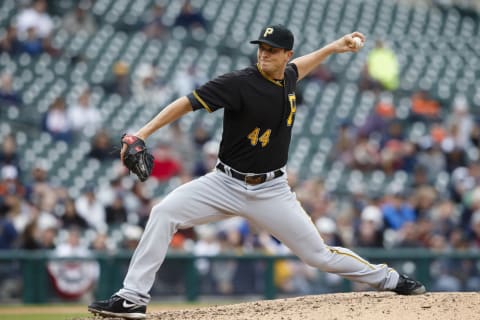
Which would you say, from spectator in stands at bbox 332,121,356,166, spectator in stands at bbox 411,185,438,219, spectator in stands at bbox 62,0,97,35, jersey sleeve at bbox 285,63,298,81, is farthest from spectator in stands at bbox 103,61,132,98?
jersey sleeve at bbox 285,63,298,81

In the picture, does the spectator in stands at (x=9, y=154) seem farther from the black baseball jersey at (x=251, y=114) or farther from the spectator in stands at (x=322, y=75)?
the black baseball jersey at (x=251, y=114)

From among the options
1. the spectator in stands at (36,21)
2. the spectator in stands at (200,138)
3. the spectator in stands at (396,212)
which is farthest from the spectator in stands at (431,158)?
the spectator in stands at (36,21)

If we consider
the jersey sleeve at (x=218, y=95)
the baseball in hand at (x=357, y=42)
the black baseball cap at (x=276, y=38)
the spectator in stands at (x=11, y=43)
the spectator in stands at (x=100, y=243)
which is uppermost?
the spectator in stands at (x=11, y=43)

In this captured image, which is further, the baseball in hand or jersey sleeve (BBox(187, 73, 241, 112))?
the baseball in hand

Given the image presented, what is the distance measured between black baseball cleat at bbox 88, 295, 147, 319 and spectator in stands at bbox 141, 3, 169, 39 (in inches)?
363

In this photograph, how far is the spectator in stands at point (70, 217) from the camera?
10.3 meters

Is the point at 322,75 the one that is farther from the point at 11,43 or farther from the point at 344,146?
the point at 11,43

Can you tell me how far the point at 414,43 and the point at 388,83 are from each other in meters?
2.18

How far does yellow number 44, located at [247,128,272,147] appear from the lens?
529 cm

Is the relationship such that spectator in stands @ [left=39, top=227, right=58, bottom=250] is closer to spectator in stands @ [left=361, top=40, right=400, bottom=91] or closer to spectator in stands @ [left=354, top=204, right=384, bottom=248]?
spectator in stands @ [left=354, top=204, right=384, bottom=248]

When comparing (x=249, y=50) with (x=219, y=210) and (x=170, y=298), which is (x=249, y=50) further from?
(x=219, y=210)

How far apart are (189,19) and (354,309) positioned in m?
9.73

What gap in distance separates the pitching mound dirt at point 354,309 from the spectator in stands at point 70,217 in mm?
4546

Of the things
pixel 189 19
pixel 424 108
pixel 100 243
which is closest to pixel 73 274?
pixel 100 243
